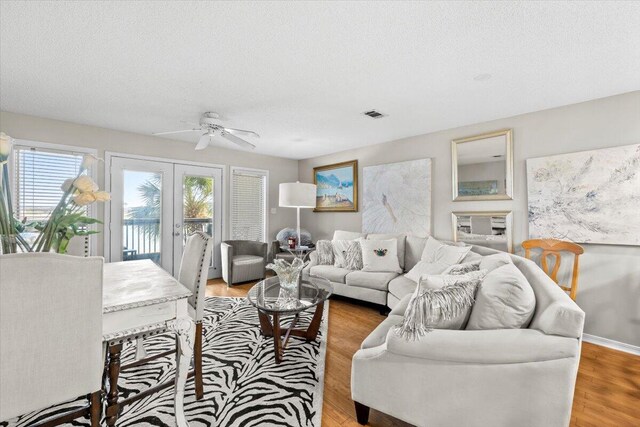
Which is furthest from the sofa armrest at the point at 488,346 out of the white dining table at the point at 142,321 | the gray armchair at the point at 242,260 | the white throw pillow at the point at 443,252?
the gray armchair at the point at 242,260

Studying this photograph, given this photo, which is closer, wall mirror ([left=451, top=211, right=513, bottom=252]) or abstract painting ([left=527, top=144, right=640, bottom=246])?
abstract painting ([left=527, top=144, right=640, bottom=246])

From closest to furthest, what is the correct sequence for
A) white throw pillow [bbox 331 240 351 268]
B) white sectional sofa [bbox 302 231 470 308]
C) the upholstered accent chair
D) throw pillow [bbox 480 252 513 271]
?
the upholstered accent chair
throw pillow [bbox 480 252 513 271]
white sectional sofa [bbox 302 231 470 308]
white throw pillow [bbox 331 240 351 268]

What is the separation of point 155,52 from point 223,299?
2.97 meters

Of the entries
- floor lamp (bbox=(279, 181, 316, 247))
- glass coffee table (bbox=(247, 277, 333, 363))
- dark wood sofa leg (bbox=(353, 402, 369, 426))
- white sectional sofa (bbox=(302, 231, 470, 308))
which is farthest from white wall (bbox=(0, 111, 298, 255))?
dark wood sofa leg (bbox=(353, 402, 369, 426))

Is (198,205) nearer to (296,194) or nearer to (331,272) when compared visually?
(296,194)

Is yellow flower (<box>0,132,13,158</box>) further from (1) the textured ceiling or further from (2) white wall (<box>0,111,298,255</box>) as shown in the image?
(2) white wall (<box>0,111,298,255</box>)

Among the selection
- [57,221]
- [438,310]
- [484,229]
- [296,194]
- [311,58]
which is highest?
[311,58]

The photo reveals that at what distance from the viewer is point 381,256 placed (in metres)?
3.74

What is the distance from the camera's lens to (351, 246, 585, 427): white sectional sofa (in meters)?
1.22

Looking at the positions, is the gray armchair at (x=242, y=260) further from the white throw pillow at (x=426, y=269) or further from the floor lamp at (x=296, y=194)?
the white throw pillow at (x=426, y=269)

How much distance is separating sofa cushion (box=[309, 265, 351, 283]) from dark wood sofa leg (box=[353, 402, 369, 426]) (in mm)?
2089

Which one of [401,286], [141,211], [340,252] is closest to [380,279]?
[401,286]

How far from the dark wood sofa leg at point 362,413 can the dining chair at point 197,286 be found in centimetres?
102

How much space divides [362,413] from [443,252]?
208 cm
